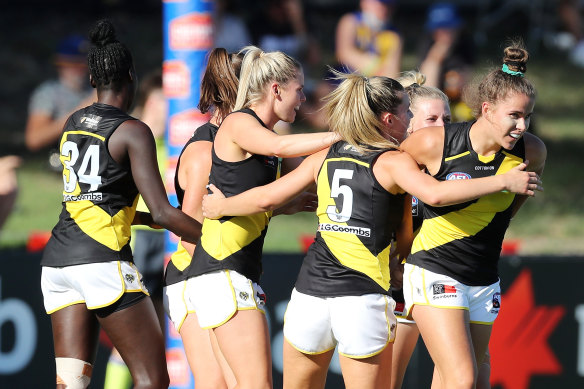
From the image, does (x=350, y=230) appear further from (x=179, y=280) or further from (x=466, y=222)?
(x=179, y=280)

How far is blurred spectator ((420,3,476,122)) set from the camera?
10352 millimetres

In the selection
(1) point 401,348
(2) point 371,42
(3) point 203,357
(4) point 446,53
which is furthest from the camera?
(2) point 371,42

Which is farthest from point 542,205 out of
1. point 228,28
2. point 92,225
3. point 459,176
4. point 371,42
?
point 92,225

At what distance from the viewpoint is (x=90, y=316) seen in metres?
4.60

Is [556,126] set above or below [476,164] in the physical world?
below

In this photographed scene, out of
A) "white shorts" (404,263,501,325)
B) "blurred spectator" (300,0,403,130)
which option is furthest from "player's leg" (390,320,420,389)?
"blurred spectator" (300,0,403,130)

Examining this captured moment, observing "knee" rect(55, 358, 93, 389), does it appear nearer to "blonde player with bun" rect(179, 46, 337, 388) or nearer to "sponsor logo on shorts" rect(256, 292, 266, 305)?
"blonde player with bun" rect(179, 46, 337, 388)

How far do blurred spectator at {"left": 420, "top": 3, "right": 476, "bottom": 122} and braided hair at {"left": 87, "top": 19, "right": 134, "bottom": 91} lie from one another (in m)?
5.90

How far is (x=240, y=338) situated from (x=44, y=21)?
42.3 ft

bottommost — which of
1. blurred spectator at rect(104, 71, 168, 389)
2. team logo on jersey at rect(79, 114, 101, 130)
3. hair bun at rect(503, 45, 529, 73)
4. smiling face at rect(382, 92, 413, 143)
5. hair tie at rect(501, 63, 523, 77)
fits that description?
blurred spectator at rect(104, 71, 168, 389)

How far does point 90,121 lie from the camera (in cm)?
455

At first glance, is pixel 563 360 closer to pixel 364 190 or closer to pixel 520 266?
pixel 520 266

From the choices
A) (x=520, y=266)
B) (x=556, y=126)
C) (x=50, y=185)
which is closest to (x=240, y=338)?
(x=520, y=266)

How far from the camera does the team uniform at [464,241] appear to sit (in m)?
4.49
